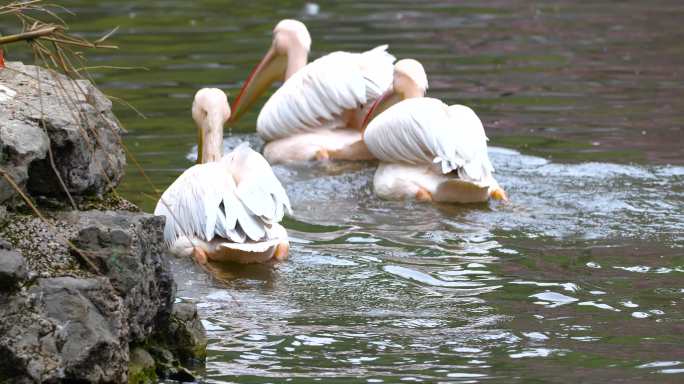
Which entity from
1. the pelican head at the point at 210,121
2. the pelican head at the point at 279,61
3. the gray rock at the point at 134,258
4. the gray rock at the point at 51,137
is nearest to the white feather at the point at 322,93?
the pelican head at the point at 279,61

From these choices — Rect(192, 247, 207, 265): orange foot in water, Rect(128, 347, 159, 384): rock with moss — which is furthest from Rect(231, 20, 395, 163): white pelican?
Rect(128, 347, 159, 384): rock with moss

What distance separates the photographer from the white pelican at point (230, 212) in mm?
5328

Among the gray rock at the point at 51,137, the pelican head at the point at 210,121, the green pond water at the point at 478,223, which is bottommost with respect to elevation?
the green pond water at the point at 478,223

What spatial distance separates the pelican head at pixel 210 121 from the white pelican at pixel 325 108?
1.42m

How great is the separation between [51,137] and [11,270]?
637 mm

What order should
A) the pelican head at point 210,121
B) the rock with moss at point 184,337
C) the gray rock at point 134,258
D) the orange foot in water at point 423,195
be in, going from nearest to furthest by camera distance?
the gray rock at point 134,258 < the rock with moss at point 184,337 < the pelican head at point 210,121 < the orange foot in water at point 423,195

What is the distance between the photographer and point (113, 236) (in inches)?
143

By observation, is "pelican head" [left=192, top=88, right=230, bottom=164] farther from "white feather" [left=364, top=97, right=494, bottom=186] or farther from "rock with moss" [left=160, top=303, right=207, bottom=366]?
"rock with moss" [left=160, top=303, right=207, bottom=366]

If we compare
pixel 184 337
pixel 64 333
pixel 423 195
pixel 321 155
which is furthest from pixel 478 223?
pixel 64 333

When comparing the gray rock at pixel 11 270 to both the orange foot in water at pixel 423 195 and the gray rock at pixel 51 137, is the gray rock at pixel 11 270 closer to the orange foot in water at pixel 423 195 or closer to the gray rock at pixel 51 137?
the gray rock at pixel 51 137

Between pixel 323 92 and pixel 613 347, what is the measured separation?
371cm

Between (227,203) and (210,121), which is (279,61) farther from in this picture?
(227,203)

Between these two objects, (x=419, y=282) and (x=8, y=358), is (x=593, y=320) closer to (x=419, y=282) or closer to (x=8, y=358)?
(x=419, y=282)

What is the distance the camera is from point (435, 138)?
6449mm
